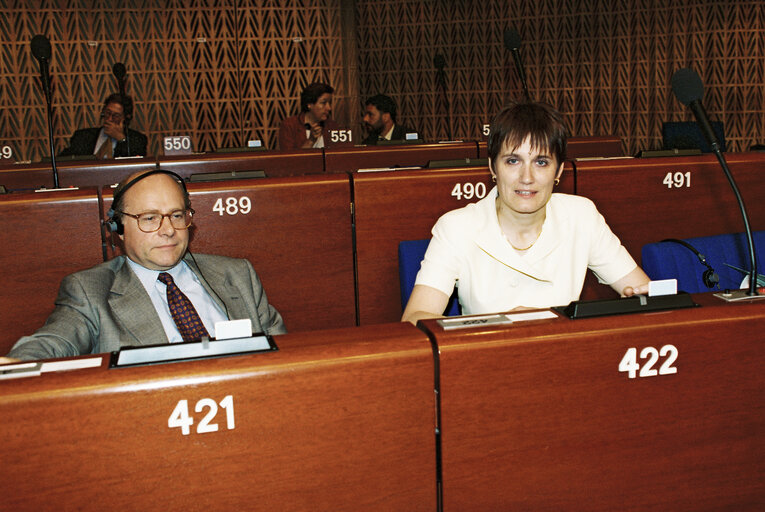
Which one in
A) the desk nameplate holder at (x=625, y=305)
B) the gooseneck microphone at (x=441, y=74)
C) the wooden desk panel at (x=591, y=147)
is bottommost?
the desk nameplate holder at (x=625, y=305)

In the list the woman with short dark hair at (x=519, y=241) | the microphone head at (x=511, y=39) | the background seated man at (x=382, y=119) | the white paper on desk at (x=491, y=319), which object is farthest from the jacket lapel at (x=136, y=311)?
the background seated man at (x=382, y=119)

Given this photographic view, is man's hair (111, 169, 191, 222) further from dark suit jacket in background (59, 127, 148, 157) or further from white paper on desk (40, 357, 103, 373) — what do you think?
dark suit jacket in background (59, 127, 148, 157)

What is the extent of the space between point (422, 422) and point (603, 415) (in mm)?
267

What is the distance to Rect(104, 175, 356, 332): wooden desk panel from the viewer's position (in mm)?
2547

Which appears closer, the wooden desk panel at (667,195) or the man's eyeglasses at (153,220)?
the man's eyeglasses at (153,220)

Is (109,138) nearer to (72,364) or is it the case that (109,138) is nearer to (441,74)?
(441,74)

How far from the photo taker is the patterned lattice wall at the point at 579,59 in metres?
8.13

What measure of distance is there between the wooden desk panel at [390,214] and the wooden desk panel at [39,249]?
3.13 feet

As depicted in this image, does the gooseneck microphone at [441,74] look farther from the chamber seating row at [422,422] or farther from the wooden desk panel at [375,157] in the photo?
the chamber seating row at [422,422]

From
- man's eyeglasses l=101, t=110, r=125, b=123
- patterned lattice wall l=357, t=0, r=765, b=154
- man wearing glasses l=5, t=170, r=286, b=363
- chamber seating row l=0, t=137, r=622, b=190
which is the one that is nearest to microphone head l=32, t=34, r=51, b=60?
chamber seating row l=0, t=137, r=622, b=190

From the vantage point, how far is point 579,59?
8.60 m

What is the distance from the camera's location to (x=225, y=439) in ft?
2.93

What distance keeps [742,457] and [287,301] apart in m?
1.87

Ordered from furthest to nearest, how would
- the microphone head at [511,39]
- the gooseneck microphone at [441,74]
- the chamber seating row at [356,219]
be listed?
1. the gooseneck microphone at [441,74]
2. the microphone head at [511,39]
3. the chamber seating row at [356,219]
